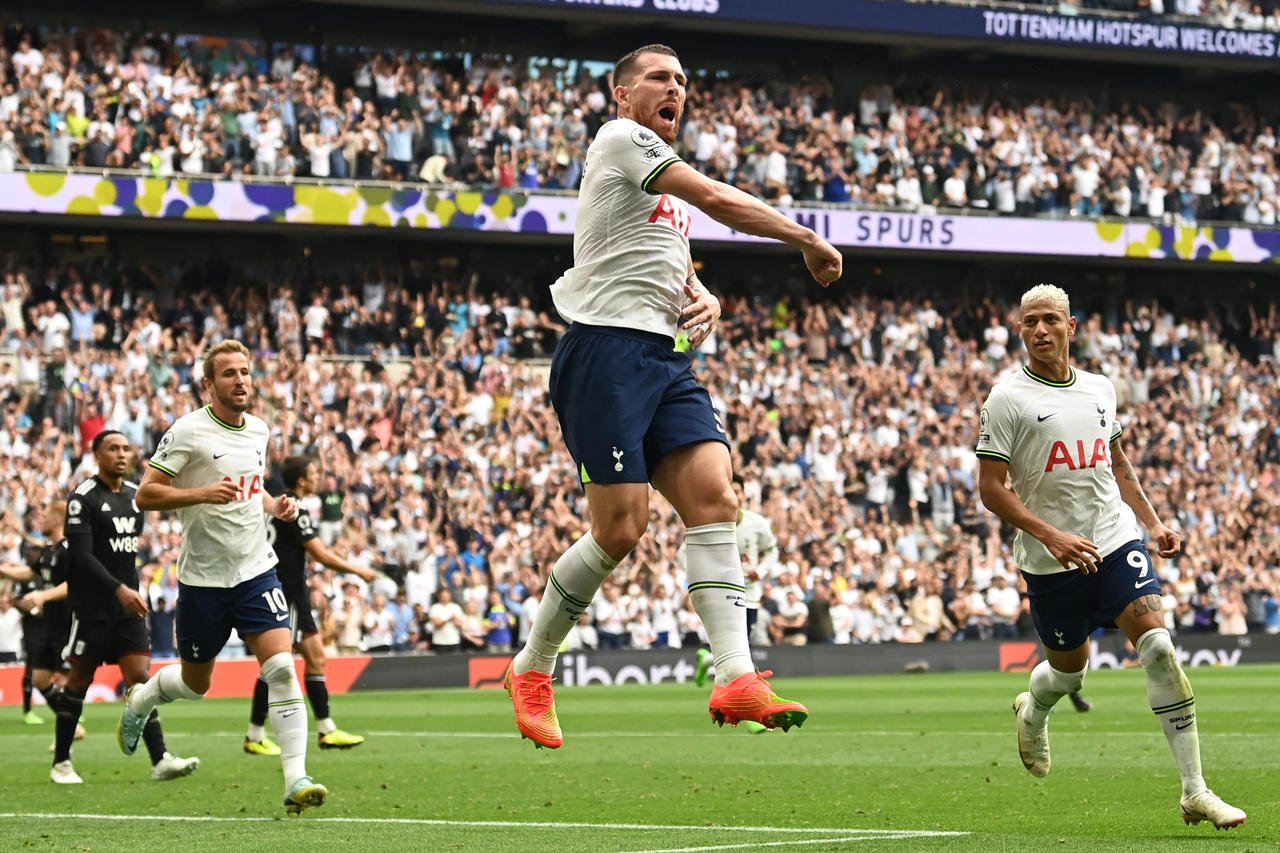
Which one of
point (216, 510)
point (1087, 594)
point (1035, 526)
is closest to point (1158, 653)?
point (1087, 594)

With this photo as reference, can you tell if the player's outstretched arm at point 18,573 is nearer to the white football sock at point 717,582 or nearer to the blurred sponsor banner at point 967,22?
the white football sock at point 717,582

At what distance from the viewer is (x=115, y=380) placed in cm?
2997

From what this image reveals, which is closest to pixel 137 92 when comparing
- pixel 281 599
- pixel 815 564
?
pixel 815 564

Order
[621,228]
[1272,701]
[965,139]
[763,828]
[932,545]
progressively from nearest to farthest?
[621,228] < [763,828] < [1272,701] < [932,545] < [965,139]

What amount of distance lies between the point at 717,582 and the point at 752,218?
144cm

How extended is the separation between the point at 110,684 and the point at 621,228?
67.5ft

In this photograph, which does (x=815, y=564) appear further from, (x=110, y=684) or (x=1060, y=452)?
(x=1060, y=452)

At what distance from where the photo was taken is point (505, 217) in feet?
117

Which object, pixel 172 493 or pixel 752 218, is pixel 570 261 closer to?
pixel 172 493

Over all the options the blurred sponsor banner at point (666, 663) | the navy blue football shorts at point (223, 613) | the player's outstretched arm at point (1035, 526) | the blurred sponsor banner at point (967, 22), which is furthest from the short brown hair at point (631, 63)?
the blurred sponsor banner at point (967, 22)

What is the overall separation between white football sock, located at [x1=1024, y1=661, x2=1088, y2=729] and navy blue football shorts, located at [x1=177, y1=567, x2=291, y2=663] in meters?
4.34

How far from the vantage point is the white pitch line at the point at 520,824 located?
949cm

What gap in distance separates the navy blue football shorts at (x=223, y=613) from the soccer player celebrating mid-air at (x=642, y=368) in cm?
410

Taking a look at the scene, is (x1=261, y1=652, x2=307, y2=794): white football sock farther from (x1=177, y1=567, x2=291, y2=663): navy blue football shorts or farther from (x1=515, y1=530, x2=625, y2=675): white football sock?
(x1=515, y1=530, x2=625, y2=675): white football sock
